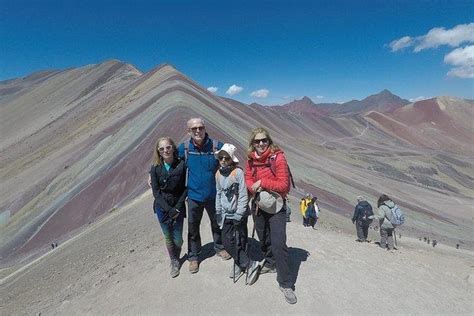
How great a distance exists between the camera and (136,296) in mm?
5875

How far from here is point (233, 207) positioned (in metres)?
5.35

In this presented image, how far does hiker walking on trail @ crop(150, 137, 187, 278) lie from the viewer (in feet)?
18.0

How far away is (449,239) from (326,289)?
978 inches

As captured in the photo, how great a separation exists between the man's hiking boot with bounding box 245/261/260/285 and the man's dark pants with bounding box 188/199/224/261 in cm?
92

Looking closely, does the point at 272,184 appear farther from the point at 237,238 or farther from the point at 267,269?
the point at 267,269

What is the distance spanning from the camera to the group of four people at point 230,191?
5.14 meters

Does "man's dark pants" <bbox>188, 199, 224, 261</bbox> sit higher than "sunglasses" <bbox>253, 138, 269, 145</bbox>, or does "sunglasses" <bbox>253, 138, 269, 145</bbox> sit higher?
"sunglasses" <bbox>253, 138, 269, 145</bbox>

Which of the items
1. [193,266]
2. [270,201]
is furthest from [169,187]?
[270,201]

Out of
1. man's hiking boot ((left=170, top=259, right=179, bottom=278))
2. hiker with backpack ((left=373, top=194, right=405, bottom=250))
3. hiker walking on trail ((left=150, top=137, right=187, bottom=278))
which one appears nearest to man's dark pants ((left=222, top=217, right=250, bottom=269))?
hiker walking on trail ((left=150, top=137, right=187, bottom=278))

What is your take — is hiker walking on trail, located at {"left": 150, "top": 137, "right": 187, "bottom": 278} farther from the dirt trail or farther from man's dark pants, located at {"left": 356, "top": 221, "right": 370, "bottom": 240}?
man's dark pants, located at {"left": 356, "top": 221, "right": 370, "bottom": 240}

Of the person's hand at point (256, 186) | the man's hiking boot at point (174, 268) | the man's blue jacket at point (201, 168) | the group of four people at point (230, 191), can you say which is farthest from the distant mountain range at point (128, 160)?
the person's hand at point (256, 186)

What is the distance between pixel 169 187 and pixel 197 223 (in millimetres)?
841

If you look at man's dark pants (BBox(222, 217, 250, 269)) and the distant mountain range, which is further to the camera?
the distant mountain range

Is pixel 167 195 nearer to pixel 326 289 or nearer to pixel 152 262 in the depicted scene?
pixel 152 262
